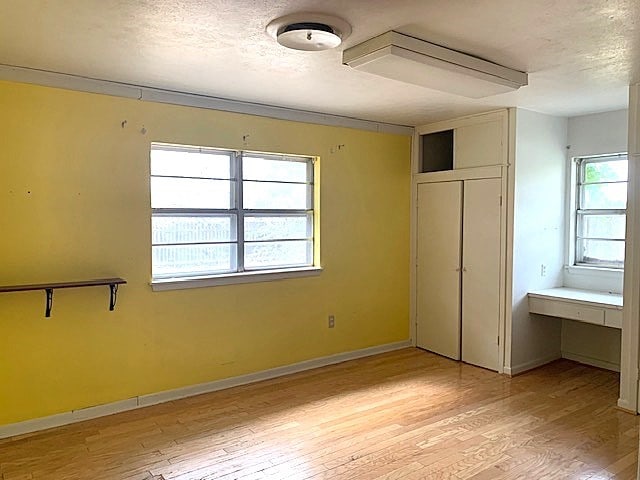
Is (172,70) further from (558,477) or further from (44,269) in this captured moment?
(558,477)

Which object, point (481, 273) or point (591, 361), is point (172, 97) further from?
point (591, 361)

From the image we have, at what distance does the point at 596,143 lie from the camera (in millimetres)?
4520

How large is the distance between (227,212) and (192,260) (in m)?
0.50

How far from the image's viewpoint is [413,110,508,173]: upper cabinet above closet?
4406 millimetres

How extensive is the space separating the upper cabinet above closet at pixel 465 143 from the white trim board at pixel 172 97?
507mm

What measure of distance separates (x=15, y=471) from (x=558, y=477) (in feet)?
10.1

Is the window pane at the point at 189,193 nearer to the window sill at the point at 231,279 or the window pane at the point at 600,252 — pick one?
the window sill at the point at 231,279

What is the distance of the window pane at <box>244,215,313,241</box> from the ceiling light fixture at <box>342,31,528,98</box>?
189 centimetres

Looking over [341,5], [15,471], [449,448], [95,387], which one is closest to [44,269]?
[95,387]

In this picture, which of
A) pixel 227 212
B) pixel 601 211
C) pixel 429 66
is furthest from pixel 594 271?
pixel 227 212

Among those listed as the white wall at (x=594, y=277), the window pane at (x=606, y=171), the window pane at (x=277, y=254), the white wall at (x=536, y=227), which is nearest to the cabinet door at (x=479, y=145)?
the white wall at (x=536, y=227)

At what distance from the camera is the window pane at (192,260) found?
3.82m

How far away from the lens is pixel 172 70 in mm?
3152

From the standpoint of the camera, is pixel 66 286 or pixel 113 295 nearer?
pixel 66 286
